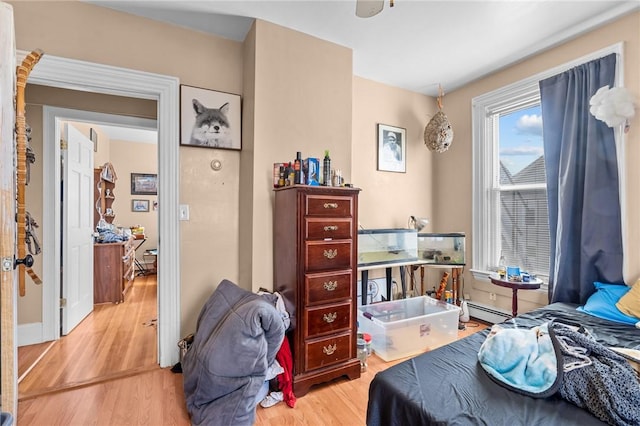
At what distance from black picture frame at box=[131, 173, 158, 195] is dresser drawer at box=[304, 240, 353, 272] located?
5.12 m

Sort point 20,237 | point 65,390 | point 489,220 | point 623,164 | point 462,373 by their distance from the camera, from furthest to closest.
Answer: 1. point 489,220
2. point 623,164
3. point 65,390
4. point 20,237
5. point 462,373

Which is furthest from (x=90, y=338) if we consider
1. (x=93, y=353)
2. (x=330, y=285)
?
(x=330, y=285)

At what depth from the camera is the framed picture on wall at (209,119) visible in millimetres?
2316

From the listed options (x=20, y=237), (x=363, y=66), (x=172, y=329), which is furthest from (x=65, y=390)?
(x=363, y=66)

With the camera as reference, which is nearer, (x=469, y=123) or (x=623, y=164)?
(x=623, y=164)

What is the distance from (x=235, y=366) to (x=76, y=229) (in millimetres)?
2582

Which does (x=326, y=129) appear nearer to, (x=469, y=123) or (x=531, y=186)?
(x=469, y=123)

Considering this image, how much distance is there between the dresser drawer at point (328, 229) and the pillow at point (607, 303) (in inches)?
70.0

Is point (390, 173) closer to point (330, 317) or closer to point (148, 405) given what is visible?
point (330, 317)

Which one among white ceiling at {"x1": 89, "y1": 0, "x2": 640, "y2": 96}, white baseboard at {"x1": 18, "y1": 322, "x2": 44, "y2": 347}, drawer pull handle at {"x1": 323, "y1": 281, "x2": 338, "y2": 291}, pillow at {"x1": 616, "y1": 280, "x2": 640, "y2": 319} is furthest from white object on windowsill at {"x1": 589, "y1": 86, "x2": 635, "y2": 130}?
white baseboard at {"x1": 18, "y1": 322, "x2": 44, "y2": 347}

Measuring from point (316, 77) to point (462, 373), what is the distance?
230 cm

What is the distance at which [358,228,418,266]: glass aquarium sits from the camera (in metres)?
2.88

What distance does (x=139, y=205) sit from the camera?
6.02 m

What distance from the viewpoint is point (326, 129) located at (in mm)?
2551
